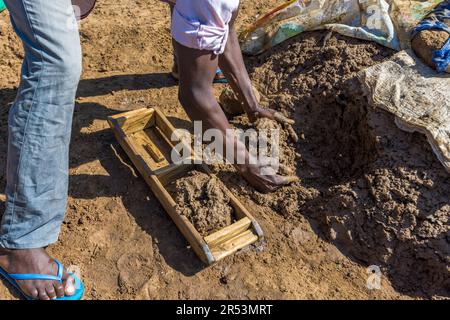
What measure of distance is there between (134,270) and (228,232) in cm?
53

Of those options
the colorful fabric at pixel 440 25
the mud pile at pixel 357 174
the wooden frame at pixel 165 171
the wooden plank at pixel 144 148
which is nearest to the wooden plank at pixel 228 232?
the wooden frame at pixel 165 171

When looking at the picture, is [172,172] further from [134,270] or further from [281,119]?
[281,119]

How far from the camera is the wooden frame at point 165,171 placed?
256 centimetres

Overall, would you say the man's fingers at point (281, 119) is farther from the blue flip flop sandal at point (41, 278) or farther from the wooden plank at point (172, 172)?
the blue flip flop sandal at point (41, 278)

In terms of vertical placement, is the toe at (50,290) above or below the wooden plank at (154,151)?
below

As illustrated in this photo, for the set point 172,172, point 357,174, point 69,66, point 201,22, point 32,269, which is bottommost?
point 32,269

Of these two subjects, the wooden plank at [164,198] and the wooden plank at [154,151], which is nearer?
the wooden plank at [164,198]

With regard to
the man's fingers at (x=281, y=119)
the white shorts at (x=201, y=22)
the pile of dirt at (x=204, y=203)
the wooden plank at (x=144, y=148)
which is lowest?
the wooden plank at (x=144, y=148)

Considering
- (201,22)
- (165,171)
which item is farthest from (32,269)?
(201,22)

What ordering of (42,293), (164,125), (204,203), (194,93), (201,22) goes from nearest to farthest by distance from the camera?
(201,22)
(42,293)
(194,93)
(204,203)
(164,125)

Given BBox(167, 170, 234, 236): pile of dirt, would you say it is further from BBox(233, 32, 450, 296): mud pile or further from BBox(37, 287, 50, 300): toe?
BBox(37, 287, 50, 300): toe

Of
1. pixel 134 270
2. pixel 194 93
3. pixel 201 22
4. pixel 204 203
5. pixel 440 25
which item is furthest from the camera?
pixel 440 25

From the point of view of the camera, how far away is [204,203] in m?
2.71

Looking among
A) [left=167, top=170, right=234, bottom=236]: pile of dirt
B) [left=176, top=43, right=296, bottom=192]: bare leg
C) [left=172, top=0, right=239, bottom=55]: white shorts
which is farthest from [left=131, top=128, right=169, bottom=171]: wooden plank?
[left=172, top=0, right=239, bottom=55]: white shorts
